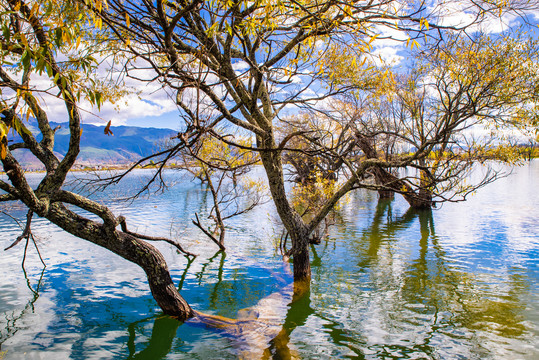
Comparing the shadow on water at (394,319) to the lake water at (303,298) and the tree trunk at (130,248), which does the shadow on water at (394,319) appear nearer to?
the lake water at (303,298)

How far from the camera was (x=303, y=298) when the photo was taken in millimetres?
9922

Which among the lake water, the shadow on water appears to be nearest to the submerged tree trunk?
the shadow on water

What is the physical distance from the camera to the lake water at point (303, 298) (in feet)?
23.8

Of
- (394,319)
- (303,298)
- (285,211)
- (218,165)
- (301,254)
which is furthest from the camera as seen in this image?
(303,298)

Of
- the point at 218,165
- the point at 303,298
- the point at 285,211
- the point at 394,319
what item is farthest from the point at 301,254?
the point at 218,165

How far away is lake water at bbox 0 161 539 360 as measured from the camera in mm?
7250

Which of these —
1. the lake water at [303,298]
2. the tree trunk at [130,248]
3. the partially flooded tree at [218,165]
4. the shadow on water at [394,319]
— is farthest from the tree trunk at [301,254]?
the tree trunk at [130,248]

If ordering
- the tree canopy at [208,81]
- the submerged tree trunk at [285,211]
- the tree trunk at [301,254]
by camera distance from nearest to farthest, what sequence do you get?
the tree canopy at [208,81] → the submerged tree trunk at [285,211] → the tree trunk at [301,254]

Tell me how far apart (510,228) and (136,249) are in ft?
75.0

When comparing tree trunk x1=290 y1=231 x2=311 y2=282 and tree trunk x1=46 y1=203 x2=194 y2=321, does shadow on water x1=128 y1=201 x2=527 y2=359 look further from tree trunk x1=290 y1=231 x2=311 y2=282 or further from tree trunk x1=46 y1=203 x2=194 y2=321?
tree trunk x1=46 y1=203 x2=194 y2=321

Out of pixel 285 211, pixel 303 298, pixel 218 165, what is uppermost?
pixel 218 165

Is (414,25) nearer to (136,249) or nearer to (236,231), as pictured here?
(136,249)

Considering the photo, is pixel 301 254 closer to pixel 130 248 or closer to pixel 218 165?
pixel 218 165

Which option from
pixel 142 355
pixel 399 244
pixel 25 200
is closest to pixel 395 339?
pixel 142 355
